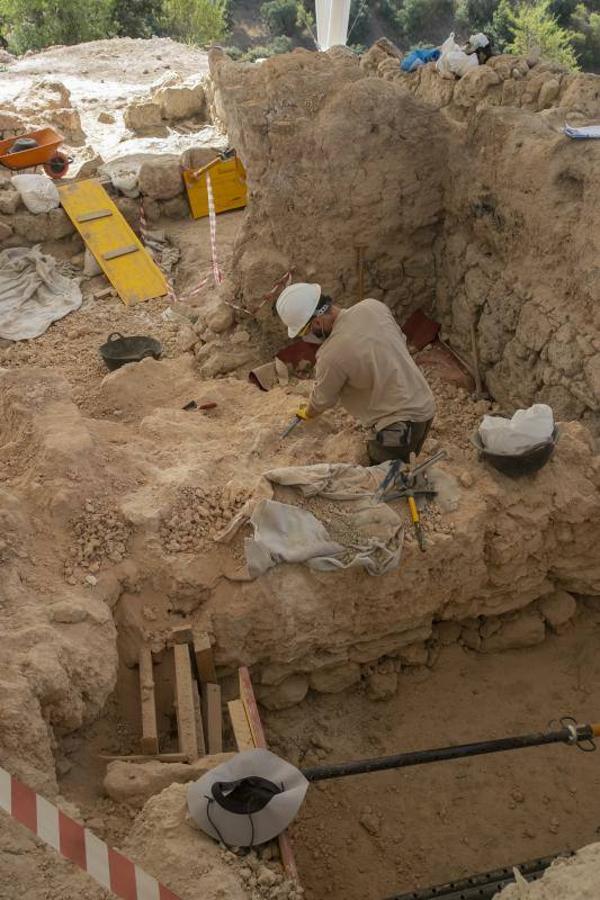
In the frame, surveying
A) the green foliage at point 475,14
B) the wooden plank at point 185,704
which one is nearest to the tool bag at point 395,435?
the wooden plank at point 185,704

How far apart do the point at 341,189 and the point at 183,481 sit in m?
3.55

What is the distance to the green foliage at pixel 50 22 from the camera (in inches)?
944

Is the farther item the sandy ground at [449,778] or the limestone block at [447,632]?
the limestone block at [447,632]

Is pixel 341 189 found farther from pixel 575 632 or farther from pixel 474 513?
pixel 575 632

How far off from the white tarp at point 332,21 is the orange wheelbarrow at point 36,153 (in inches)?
241

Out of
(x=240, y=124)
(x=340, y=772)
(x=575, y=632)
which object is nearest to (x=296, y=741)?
(x=340, y=772)

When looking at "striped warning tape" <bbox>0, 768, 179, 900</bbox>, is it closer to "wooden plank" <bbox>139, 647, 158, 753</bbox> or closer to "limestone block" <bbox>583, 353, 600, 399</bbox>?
"wooden plank" <bbox>139, 647, 158, 753</bbox>

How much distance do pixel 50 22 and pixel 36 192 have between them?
18.0 m

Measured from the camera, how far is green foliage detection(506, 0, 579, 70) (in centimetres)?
2997

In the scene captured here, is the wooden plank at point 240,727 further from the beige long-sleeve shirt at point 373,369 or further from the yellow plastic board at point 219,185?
the yellow plastic board at point 219,185

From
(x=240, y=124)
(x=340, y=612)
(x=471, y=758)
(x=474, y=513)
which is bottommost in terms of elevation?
(x=471, y=758)

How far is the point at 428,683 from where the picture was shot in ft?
19.2

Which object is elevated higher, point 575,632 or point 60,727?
point 60,727

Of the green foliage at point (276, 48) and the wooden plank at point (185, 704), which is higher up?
the wooden plank at point (185, 704)
